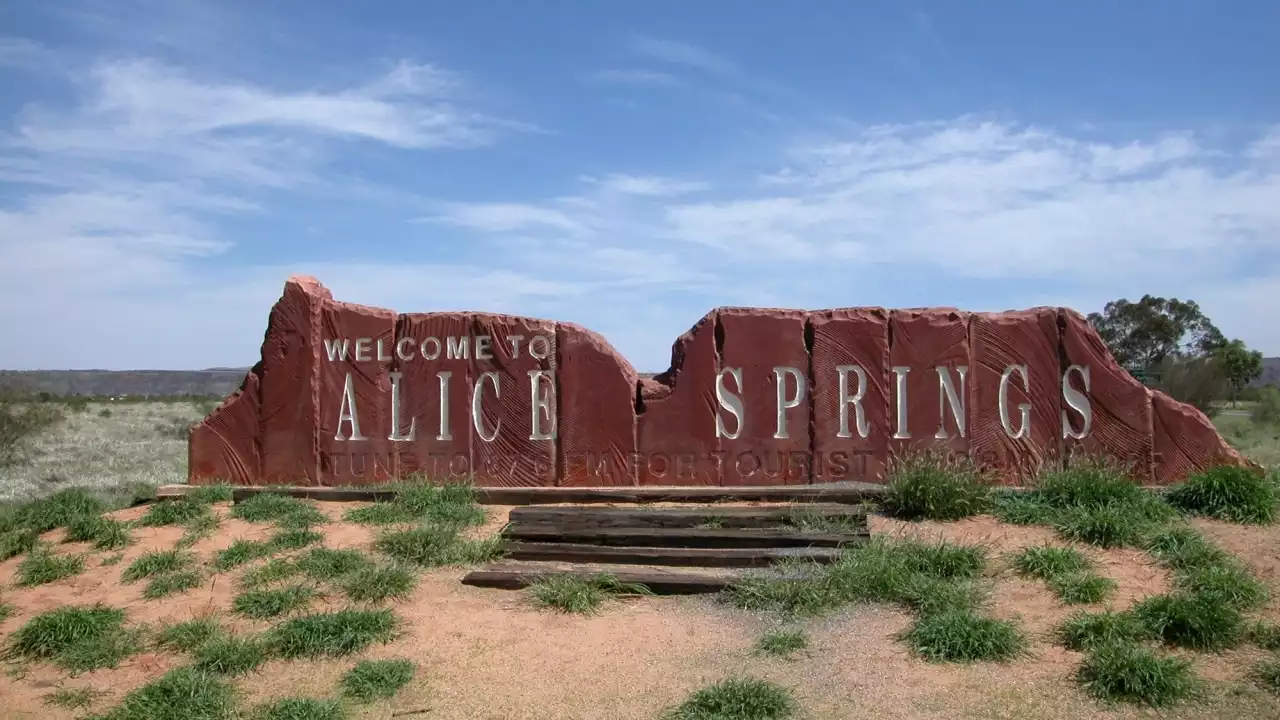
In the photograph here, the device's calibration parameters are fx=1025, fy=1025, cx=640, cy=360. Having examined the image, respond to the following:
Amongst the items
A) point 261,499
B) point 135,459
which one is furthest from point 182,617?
point 135,459

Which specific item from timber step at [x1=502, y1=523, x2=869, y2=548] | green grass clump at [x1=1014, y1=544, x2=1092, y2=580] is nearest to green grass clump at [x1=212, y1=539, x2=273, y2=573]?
timber step at [x1=502, y1=523, x2=869, y2=548]

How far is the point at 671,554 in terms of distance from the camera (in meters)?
7.57

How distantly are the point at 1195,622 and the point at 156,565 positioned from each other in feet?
23.5

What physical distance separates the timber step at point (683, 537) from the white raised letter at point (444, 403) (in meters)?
1.85

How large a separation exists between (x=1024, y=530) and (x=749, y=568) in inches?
85.8

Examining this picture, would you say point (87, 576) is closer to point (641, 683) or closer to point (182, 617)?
point (182, 617)

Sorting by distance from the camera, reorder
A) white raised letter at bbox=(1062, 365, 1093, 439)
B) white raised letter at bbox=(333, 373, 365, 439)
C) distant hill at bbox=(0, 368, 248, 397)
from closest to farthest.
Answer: white raised letter at bbox=(1062, 365, 1093, 439)
white raised letter at bbox=(333, 373, 365, 439)
distant hill at bbox=(0, 368, 248, 397)

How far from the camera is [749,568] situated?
24.0 feet

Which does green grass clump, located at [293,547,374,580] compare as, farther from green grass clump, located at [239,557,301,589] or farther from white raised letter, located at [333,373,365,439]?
white raised letter, located at [333,373,365,439]

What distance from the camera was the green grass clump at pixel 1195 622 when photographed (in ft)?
19.0

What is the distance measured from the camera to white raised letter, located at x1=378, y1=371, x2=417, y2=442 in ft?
32.3

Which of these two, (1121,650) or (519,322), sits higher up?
(519,322)

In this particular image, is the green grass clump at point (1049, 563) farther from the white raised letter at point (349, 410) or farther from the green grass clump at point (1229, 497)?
the white raised letter at point (349, 410)

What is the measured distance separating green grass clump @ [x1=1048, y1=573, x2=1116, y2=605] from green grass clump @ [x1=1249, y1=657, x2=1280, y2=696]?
1071 mm
